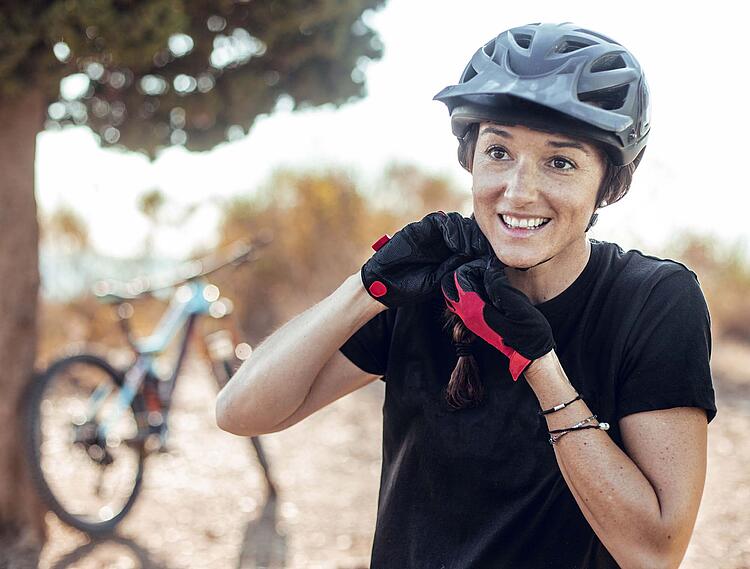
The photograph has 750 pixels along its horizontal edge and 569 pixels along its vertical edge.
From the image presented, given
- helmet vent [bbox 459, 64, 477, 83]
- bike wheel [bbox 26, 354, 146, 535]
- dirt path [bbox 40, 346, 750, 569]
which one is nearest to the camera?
helmet vent [bbox 459, 64, 477, 83]

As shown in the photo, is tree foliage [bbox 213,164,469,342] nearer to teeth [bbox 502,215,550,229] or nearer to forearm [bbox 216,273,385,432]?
forearm [bbox 216,273,385,432]

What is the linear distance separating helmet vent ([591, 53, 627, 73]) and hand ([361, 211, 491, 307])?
16.2 inches

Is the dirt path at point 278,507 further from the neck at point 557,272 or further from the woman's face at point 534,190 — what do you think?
the woman's face at point 534,190

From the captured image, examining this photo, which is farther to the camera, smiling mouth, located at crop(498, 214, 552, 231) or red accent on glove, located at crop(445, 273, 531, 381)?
smiling mouth, located at crop(498, 214, 552, 231)

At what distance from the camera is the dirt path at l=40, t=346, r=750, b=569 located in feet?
14.2

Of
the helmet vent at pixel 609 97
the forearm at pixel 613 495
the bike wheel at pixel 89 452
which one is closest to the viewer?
the forearm at pixel 613 495

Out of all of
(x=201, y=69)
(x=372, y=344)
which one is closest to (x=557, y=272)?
(x=372, y=344)

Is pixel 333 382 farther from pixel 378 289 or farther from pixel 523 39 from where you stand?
pixel 523 39

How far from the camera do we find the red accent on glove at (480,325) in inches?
66.4

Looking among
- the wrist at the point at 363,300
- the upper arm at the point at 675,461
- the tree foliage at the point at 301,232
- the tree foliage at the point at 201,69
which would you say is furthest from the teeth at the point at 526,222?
the tree foliage at the point at 301,232

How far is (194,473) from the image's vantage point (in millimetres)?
5750

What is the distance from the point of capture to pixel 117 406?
15.4 feet

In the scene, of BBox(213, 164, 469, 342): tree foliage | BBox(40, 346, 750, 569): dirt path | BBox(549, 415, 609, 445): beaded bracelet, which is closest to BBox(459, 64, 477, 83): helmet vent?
BBox(549, 415, 609, 445): beaded bracelet

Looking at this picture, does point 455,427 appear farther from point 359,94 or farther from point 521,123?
point 359,94
